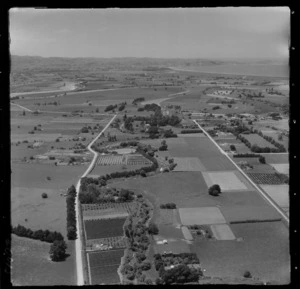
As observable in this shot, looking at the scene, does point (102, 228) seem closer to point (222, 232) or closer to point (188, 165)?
point (222, 232)

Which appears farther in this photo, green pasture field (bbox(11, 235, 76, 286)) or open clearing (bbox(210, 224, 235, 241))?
open clearing (bbox(210, 224, 235, 241))

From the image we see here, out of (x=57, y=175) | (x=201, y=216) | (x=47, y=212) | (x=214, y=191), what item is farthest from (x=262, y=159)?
(x=47, y=212)

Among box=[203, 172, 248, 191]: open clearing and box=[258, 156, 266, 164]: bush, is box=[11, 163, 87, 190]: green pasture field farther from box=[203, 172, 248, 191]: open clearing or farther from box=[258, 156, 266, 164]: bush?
box=[258, 156, 266, 164]: bush

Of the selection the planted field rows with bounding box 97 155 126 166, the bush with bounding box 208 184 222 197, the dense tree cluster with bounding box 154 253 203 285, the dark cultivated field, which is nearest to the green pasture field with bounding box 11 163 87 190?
the planted field rows with bounding box 97 155 126 166

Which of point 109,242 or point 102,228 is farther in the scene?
point 102,228

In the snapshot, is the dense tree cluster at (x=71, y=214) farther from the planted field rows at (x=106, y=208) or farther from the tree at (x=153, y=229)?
the tree at (x=153, y=229)
